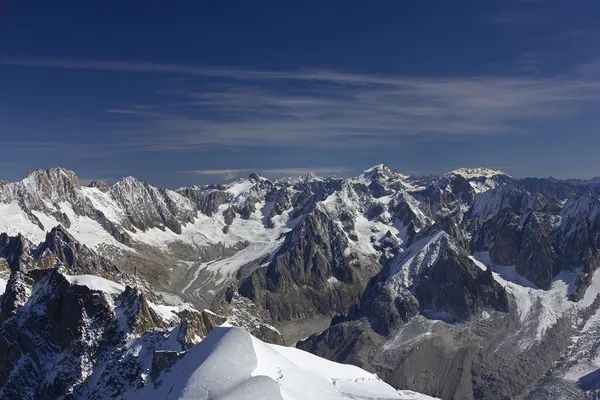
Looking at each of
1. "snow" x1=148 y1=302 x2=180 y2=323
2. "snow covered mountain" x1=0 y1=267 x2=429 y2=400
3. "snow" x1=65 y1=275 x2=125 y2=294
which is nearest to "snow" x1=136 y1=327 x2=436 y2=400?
"snow covered mountain" x1=0 y1=267 x2=429 y2=400

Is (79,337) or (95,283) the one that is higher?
(95,283)

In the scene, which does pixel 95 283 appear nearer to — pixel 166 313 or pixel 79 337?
pixel 79 337

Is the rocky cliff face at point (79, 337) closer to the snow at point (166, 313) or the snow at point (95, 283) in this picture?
the snow at point (95, 283)

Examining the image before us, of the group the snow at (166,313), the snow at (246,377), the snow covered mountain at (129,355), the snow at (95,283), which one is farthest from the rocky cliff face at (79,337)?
the snow at (246,377)

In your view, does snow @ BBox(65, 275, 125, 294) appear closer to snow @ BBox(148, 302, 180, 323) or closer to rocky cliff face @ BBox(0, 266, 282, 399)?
rocky cliff face @ BBox(0, 266, 282, 399)

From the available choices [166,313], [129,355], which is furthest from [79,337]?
[166,313]

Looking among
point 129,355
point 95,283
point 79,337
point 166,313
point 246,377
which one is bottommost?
point 166,313

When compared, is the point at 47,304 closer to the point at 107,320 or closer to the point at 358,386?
the point at 107,320

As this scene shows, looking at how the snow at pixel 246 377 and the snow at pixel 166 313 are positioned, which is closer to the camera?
the snow at pixel 246 377

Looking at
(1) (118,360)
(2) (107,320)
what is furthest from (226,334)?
(2) (107,320)
